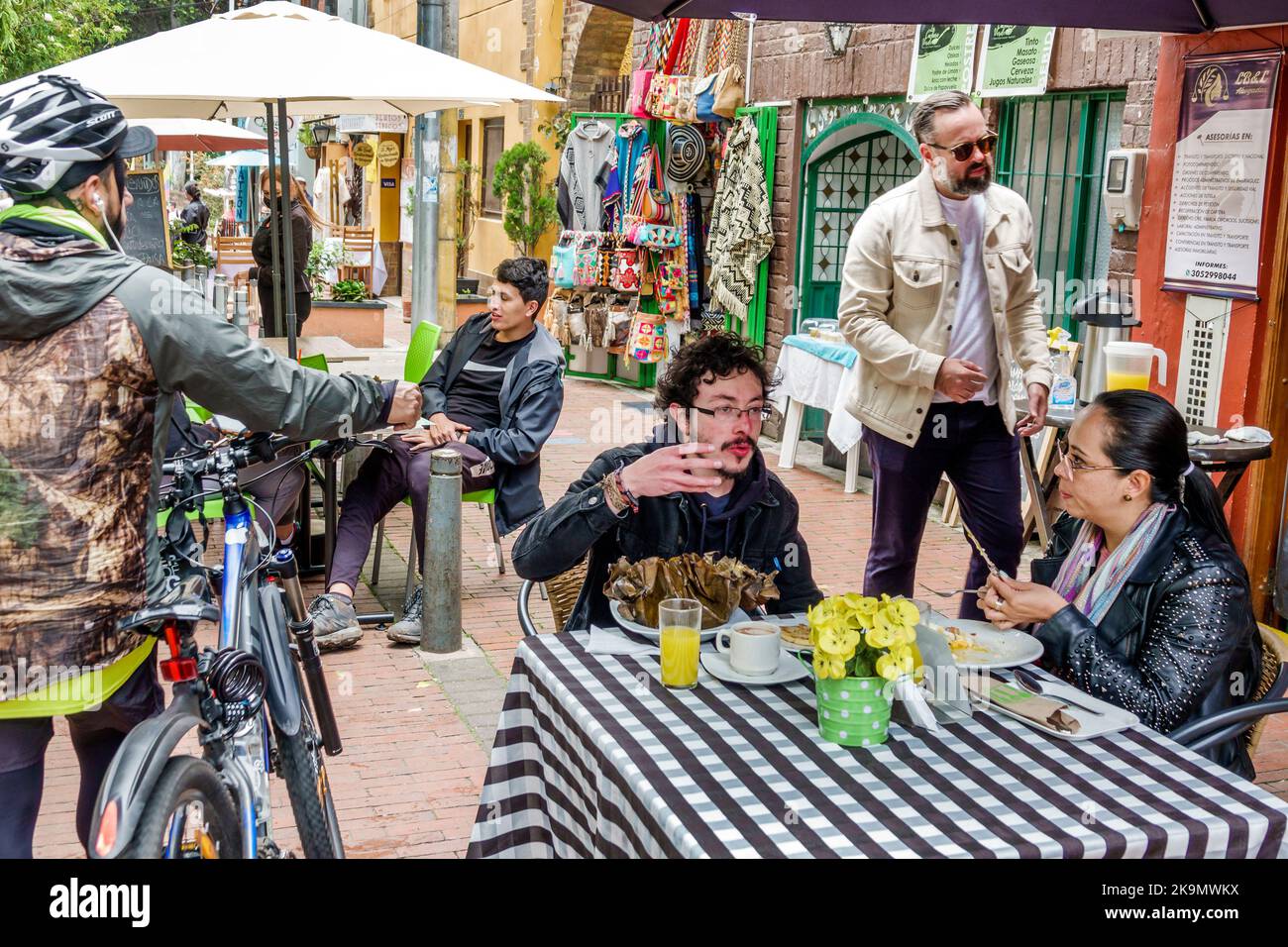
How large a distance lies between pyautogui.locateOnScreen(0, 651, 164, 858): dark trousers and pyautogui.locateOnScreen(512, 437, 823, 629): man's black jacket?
845mm

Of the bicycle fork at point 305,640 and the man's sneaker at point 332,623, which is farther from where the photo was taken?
the man's sneaker at point 332,623

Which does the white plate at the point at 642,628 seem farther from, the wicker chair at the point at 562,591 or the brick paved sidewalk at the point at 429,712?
the brick paved sidewalk at the point at 429,712

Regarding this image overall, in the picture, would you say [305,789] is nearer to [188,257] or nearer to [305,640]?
[305,640]

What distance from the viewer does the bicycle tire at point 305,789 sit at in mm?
3160

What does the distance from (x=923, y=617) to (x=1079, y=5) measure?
8.09ft

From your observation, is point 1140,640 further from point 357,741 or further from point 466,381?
point 466,381

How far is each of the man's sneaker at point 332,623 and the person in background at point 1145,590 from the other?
310 cm

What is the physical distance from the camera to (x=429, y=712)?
4828mm

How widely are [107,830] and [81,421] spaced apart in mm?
740

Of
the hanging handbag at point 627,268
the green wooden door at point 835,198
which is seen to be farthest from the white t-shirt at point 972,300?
the hanging handbag at point 627,268

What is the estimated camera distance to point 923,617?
275 centimetres

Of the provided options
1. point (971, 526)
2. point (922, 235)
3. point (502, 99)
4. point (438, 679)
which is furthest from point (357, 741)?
point (502, 99)

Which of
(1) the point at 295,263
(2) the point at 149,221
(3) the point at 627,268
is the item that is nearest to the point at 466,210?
(2) the point at 149,221
